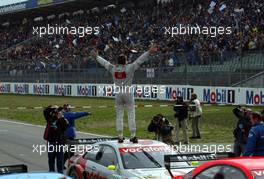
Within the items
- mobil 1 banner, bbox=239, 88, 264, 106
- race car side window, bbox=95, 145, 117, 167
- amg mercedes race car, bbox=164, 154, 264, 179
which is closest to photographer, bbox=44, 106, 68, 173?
race car side window, bbox=95, 145, 117, 167

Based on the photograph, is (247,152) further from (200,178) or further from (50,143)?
(50,143)

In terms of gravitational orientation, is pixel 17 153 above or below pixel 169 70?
below

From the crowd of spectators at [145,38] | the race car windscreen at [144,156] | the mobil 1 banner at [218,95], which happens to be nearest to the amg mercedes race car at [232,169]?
the race car windscreen at [144,156]

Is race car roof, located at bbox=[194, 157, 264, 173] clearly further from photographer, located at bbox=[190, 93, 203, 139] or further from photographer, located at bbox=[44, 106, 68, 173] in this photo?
photographer, located at bbox=[190, 93, 203, 139]

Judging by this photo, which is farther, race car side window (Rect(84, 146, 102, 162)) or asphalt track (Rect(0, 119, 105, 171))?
asphalt track (Rect(0, 119, 105, 171))

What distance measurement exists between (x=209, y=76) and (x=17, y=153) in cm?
1759

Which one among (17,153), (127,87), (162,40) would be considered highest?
(162,40)

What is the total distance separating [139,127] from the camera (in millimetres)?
21547

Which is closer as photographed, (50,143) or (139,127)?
(50,143)

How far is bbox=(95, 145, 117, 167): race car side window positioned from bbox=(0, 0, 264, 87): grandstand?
1962 centimetres

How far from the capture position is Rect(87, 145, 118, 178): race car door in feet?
30.1

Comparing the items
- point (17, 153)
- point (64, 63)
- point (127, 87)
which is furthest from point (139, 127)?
point (64, 63)

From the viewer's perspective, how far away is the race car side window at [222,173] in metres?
6.06

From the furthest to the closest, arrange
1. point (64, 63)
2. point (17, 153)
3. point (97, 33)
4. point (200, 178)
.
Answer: point (97, 33)
point (64, 63)
point (17, 153)
point (200, 178)
